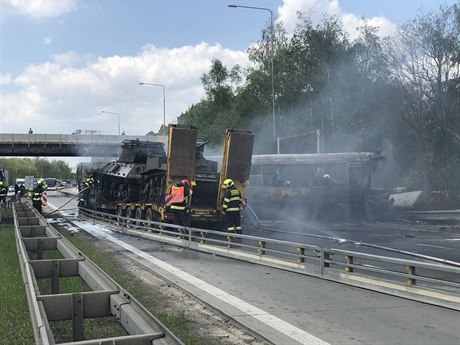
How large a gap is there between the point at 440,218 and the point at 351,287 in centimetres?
1393

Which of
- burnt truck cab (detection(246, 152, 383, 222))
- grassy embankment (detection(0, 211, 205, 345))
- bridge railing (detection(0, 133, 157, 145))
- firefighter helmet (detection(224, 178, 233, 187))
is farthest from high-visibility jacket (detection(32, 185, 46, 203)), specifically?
bridge railing (detection(0, 133, 157, 145))

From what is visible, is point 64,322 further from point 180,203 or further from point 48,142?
point 48,142

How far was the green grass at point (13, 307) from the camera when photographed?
16.2ft

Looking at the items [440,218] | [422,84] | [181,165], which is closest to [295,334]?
[181,165]

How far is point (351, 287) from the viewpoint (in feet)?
23.4

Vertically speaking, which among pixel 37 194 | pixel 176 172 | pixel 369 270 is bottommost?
pixel 369 270

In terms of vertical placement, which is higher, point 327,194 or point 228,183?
point 228,183

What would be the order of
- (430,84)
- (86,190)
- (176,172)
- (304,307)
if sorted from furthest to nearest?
(430,84)
(86,190)
(176,172)
(304,307)

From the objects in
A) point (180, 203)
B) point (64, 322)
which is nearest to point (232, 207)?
point (180, 203)

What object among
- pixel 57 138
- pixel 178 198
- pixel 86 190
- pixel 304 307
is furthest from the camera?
pixel 57 138

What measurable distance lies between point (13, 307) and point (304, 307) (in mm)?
3477

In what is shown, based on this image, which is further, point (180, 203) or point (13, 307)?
point (180, 203)

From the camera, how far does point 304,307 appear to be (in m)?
6.13

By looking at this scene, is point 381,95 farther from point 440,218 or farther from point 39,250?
point 39,250
